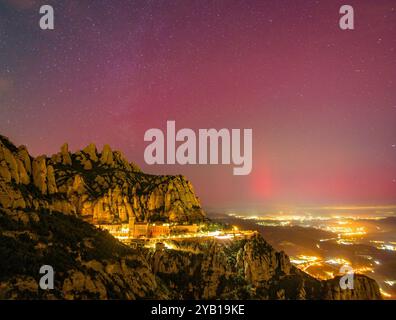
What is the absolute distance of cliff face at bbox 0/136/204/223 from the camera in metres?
73.4

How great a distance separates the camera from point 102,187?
110m

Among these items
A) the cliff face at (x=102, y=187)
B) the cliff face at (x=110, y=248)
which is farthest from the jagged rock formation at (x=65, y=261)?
the cliff face at (x=102, y=187)

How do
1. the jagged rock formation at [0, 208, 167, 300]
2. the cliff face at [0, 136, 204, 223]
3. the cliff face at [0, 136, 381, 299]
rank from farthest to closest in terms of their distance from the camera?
1. the cliff face at [0, 136, 204, 223]
2. the cliff face at [0, 136, 381, 299]
3. the jagged rock formation at [0, 208, 167, 300]

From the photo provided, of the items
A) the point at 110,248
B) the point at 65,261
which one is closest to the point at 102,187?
the point at 110,248

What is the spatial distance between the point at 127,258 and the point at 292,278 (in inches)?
1813

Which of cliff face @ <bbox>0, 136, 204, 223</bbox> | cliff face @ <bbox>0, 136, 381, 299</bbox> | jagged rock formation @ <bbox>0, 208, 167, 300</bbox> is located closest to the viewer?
jagged rock formation @ <bbox>0, 208, 167, 300</bbox>

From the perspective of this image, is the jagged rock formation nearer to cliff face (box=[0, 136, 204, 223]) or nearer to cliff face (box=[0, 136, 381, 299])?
cliff face (box=[0, 136, 381, 299])

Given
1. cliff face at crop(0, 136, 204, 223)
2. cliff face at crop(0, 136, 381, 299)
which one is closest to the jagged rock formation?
cliff face at crop(0, 136, 381, 299)

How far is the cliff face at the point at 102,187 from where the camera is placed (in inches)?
2891

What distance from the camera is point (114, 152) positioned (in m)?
133

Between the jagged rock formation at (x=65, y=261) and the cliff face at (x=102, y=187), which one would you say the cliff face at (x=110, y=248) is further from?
the cliff face at (x=102, y=187)
